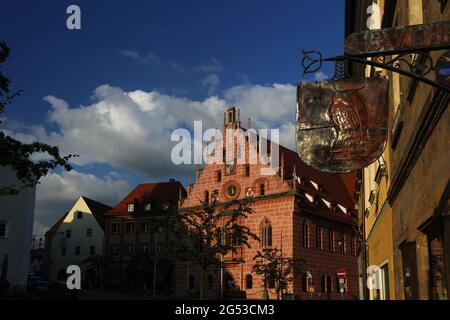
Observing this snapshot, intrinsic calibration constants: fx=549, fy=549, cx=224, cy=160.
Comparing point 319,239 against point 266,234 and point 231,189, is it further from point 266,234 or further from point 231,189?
point 231,189

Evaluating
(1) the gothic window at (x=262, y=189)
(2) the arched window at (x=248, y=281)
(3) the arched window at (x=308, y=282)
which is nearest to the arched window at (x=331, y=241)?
(3) the arched window at (x=308, y=282)

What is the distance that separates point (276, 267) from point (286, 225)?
5274 mm

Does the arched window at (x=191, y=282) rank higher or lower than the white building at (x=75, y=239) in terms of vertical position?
lower

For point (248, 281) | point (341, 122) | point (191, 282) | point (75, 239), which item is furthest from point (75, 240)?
point (341, 122)

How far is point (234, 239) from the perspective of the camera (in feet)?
110

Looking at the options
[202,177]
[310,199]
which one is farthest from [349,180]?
[202,177]

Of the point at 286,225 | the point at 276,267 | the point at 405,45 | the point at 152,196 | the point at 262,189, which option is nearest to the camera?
the point at 405,45

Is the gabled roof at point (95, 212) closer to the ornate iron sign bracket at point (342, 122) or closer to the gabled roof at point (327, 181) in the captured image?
the gabled roof at point (327, 181)

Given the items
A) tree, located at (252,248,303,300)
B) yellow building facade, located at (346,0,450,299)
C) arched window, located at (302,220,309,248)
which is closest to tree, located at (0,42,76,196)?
yellow building facade, located at (346,0,450,299)

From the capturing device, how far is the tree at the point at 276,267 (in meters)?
45.4

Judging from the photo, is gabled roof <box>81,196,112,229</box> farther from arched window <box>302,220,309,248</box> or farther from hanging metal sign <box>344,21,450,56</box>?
hanging metal sign <box>344,21,450,56</box>

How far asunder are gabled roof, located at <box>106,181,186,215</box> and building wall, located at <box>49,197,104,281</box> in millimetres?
5099

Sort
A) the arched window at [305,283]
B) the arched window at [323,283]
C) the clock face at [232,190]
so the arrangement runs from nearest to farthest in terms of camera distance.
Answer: the arched window at [305,283] < the arched window at [323,283] < the clock face at [232,190]

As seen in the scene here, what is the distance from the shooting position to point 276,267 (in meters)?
46.3
